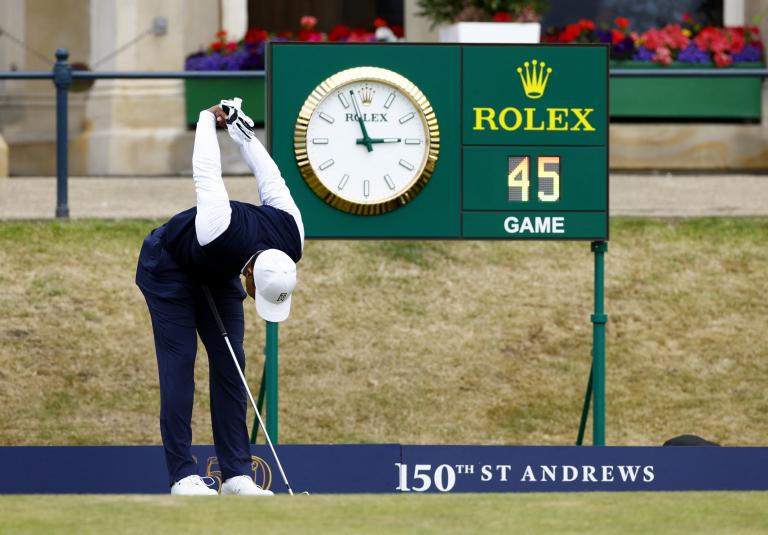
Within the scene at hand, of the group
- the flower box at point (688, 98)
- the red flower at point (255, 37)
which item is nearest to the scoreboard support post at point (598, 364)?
the flower box at point (688, 98)

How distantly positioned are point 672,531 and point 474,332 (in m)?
5.93

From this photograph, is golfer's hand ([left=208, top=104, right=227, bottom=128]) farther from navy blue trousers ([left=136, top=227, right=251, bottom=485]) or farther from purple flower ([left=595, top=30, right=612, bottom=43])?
purple flower ([left=595, top=30, right=612, bottom=43])

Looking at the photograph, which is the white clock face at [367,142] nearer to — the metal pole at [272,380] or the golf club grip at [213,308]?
the metal pole at [272,380]

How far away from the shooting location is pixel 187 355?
27.3ft

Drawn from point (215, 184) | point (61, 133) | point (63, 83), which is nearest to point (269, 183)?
point (215, 184)

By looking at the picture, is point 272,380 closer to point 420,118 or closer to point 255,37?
point 420,118

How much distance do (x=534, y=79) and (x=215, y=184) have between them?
248 centimetres

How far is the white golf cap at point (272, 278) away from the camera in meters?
7.89

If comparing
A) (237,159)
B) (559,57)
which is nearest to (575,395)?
(559,57)

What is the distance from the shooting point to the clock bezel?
384 inches

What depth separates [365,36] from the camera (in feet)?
60.1

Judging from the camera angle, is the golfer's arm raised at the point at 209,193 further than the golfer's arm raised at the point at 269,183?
No

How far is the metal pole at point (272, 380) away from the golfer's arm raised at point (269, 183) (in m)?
1.27

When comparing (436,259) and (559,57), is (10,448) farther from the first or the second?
(436,259)
